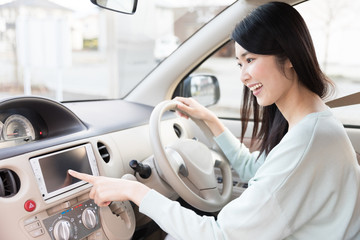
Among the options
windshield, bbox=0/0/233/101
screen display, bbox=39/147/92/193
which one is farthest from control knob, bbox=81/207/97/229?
windshield, bbox=0/0/233/101

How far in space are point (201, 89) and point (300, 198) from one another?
124 cm

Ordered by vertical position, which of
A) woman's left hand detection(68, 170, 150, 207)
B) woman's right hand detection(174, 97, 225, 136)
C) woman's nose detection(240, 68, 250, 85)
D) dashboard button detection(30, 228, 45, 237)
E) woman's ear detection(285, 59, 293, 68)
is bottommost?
dashboard button detection(30, 228, 45, 237)

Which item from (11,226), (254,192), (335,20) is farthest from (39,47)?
(254,192)

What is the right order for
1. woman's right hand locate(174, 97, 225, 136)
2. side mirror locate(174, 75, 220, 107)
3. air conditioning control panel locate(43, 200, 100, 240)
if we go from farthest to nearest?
side mirror locate(174, 75, 220, 107)
woman's right hand locate(174, 97, 225, 136)
air conditioning control panel locate(43, 200, 100, 240)

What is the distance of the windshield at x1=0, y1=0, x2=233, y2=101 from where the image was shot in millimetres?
7695

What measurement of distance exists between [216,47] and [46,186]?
1.03m

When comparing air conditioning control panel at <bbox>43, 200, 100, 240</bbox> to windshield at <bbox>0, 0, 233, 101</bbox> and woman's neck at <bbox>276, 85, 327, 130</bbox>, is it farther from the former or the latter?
windshield at <bbox>0, 0, 233, 101</bbox>

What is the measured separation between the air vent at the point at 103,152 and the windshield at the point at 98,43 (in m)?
5.42

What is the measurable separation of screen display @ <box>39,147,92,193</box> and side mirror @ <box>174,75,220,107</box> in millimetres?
878

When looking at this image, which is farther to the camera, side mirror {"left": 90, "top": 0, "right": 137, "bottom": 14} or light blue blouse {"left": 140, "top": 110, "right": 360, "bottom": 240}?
side mirror {"left": 90, "top": 0, "right": 137, "bottom": 14}

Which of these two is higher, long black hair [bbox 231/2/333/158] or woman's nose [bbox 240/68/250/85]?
long black hair [bbox 231/2/333/158]

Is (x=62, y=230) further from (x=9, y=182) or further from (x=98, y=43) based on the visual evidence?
(x=98, y=43)

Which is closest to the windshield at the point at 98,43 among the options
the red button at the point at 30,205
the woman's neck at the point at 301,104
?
the woman's neck at the point at 301,104

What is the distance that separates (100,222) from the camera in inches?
49.1
